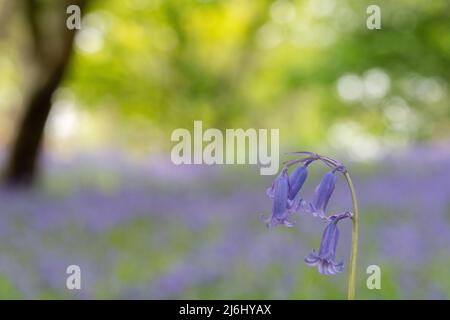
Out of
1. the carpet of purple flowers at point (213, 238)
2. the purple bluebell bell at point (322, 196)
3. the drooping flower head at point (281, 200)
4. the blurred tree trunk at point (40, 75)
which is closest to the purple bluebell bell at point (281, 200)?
the drooping flower head at point (281, 200)

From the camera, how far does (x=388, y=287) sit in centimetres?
423

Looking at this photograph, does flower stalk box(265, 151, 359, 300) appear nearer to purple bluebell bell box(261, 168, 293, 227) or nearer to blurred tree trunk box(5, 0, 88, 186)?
purple bluebell bell box(261, 168, 293, 227)

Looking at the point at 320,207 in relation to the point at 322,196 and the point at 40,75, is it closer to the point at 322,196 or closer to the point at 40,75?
the point at 322,196

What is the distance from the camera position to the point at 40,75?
8422 mm

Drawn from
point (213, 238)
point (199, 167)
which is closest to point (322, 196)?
point (213, 238)

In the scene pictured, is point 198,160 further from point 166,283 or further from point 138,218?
point 166,283

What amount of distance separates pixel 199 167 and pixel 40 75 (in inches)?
109

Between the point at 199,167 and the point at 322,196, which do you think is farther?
the point at 199,167

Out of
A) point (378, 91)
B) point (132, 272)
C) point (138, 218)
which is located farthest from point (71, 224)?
point (378, 91)

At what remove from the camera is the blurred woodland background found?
475cm

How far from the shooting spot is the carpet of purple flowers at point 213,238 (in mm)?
4453

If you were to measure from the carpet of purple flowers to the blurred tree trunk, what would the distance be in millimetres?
403

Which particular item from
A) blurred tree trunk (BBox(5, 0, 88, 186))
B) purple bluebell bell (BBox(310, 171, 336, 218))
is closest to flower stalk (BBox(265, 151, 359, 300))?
purple bluebell bell (BBox(310, 171, 336, 218))
